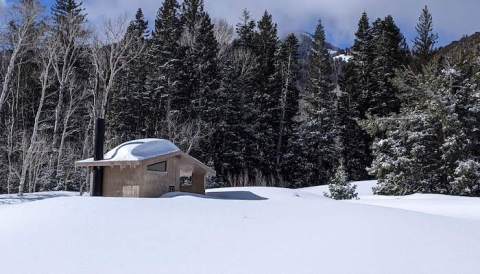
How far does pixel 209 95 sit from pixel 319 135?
9418 mm

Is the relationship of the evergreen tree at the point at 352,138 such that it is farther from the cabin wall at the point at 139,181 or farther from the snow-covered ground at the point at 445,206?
the cabin wall at the point at 139,181

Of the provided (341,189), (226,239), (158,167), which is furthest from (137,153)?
(341,189)

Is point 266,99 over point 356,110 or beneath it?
over

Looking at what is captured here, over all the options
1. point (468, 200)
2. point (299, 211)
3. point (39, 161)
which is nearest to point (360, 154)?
point (468, 200)

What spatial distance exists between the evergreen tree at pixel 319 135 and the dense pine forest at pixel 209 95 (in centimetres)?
9

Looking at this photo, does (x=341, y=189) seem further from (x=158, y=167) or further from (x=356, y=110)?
(x=356, y=110)

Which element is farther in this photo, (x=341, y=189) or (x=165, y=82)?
(x=165, y=82)

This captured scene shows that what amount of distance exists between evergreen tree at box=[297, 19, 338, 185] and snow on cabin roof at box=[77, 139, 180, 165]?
67.6ft

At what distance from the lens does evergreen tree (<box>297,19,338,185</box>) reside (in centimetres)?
3644

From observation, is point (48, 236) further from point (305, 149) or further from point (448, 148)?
point (305, 149)

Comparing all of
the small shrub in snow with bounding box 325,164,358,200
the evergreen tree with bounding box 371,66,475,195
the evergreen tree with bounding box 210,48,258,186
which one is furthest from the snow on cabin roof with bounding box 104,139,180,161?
the evergreen tree with bounding box 210,48,258,186

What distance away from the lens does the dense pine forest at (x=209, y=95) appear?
2973 centimetres

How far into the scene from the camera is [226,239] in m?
9.33

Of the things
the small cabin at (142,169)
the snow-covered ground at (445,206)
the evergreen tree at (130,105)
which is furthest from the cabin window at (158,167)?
the evergreen tree at (130,105)
